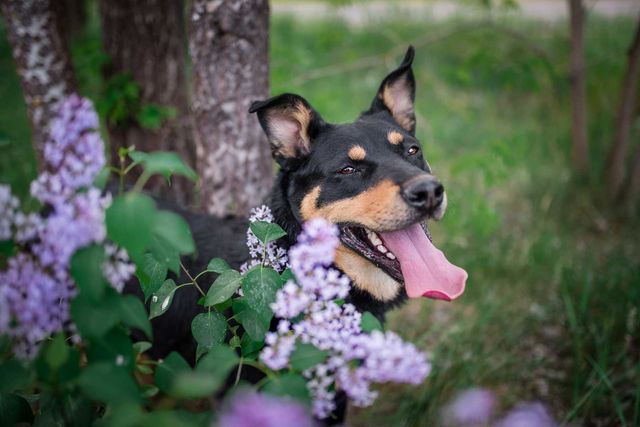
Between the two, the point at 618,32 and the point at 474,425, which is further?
the point at 618,32

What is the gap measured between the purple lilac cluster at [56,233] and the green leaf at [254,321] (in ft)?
1.49

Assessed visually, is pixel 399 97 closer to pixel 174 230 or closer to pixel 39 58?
pixel 174 230

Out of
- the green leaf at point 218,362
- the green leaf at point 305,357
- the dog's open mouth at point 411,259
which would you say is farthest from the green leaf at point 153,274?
the dog's open mouth at point 411,259

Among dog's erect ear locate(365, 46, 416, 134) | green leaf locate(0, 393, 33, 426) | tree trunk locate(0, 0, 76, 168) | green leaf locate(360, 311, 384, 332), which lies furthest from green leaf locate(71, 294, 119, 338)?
tree trunk locate(0, 0, 76, 168)

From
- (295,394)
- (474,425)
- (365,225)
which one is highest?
(295,394)

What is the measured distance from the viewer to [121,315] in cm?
120

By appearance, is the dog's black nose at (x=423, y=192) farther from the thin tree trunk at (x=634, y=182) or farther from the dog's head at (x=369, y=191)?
the thin tree trunk at (x=634, y=182)

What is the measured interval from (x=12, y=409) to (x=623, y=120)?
5.96 m

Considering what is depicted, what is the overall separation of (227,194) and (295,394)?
2.66 m

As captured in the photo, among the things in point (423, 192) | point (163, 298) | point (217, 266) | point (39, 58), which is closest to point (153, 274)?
point (163, 298)

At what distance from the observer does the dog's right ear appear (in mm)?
2643

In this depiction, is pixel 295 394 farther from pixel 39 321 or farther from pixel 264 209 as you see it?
pixel 264 209

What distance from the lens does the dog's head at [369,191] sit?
230cm

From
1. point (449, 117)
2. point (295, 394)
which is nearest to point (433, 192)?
point (295, 394)
